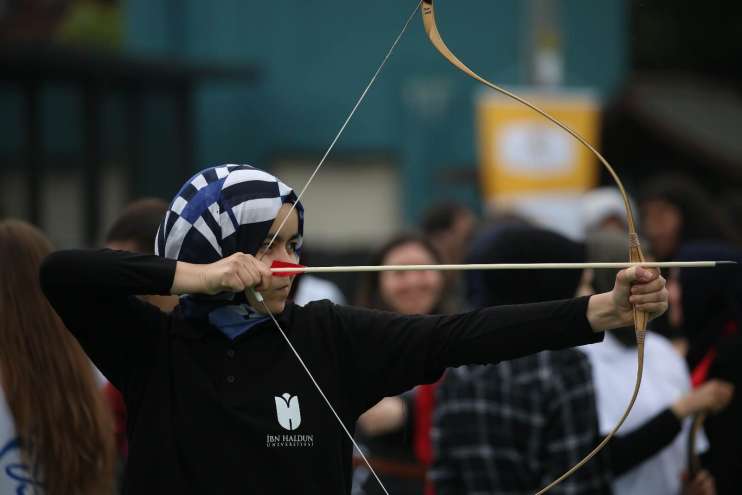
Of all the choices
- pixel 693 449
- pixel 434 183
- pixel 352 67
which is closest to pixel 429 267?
pixel 693 449

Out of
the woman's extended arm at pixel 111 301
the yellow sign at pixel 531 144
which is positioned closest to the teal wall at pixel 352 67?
the yellow sign at pixel 531 144

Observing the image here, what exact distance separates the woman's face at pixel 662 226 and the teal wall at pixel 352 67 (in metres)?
9.60

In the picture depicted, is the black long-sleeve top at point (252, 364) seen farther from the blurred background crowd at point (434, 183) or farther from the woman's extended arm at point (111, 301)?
the blurred background crowd at point (434, 183)

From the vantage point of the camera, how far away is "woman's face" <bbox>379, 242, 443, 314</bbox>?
450 centimetres

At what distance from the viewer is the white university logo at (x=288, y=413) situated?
2314mm

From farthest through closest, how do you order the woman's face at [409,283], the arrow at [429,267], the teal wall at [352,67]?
the teal wall at [352,67]
the woman's face at [409,283]
the arrow at [429,267]

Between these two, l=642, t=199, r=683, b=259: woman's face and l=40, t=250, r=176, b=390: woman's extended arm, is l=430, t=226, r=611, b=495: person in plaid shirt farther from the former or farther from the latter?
l=642, t=199, r=683, b=259: woman's face

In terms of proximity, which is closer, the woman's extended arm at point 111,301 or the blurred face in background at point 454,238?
the woman's extended arm at point 111,301

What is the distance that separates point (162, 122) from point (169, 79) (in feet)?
2.34

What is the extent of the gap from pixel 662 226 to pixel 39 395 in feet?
13.0

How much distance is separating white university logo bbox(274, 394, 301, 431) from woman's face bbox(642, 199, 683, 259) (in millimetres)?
4039

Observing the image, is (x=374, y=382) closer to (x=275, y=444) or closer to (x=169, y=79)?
(x=275, y=444)

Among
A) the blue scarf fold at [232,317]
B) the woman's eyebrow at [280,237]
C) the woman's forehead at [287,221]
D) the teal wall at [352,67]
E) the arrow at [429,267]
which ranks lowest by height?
the blue scarf fold at [232,317]

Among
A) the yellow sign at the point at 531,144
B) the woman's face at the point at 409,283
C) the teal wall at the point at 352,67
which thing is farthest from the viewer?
the teal wall at the point at 352,67
